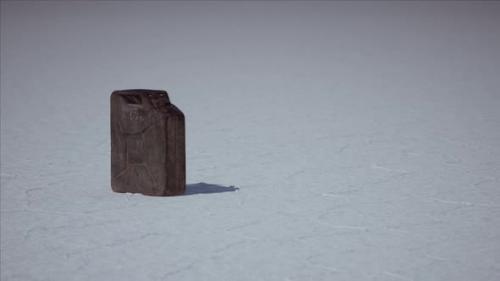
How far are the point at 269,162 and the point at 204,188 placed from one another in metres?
0.86

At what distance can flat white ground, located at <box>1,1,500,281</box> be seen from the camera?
425 cm

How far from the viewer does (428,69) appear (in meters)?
11.5

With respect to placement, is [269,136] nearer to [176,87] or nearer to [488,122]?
[488,122]

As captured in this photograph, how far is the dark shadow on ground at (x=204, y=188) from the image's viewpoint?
550cm

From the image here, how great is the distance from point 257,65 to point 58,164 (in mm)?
6238

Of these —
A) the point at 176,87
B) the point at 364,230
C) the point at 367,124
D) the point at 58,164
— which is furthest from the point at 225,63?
the point at 364,230

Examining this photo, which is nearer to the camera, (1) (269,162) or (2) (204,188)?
(2) (204,188)

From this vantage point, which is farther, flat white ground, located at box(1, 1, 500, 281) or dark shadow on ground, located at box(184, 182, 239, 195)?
dark shadow on ground, located at box(184, 182, 239, 195)

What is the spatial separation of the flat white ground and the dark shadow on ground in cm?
2

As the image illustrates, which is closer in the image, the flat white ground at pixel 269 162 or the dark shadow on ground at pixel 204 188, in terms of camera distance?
the flat white ground at pixel 269 162

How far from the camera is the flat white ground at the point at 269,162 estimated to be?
14.0 feet

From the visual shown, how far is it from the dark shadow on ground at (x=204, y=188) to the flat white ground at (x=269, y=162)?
16 mm

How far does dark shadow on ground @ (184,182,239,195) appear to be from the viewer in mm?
5504

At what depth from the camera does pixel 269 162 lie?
6367mm
